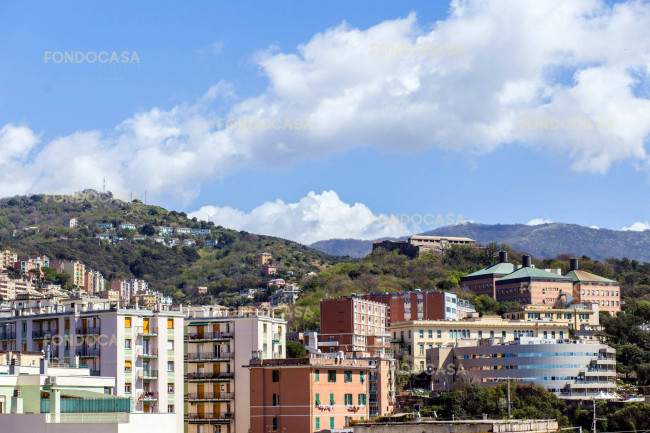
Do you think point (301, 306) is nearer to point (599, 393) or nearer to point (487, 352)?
point (487, 352)

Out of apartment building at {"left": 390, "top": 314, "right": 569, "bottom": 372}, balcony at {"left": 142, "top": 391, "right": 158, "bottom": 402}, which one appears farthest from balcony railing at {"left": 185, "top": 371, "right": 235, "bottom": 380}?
apartment building at {"left": 390, "top": 314, "right": 569, "bottom": 372}

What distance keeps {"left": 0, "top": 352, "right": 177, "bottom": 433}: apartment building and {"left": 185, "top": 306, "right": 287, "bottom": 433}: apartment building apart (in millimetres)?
36991

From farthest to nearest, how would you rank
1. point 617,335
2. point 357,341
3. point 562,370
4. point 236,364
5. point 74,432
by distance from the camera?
point 617,335
point 357,341
point 562,370
point 236,364
point 74,432

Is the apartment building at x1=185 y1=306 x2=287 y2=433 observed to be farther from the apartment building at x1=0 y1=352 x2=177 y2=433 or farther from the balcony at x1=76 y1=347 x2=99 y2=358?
the apartment building at x1=0 y1=352 x2=177 y2=433

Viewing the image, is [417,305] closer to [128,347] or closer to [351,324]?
[351,324]

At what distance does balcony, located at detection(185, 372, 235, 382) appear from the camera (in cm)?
8862

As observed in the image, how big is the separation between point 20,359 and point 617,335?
123 metres

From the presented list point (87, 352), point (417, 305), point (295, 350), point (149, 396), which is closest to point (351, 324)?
point (417, 305)

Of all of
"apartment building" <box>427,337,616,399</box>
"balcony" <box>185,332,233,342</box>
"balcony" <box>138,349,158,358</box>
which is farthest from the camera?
"apartment building" <box>427,337,616,399</box>

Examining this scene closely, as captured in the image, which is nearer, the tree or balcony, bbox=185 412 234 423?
balcony, bbox=185 412 234 423

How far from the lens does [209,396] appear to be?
3479 inches

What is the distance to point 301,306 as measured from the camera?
18812 cm

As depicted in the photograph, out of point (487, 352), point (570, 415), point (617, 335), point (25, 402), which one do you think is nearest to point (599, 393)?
point (570, 415)

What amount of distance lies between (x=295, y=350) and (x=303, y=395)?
38372mm
